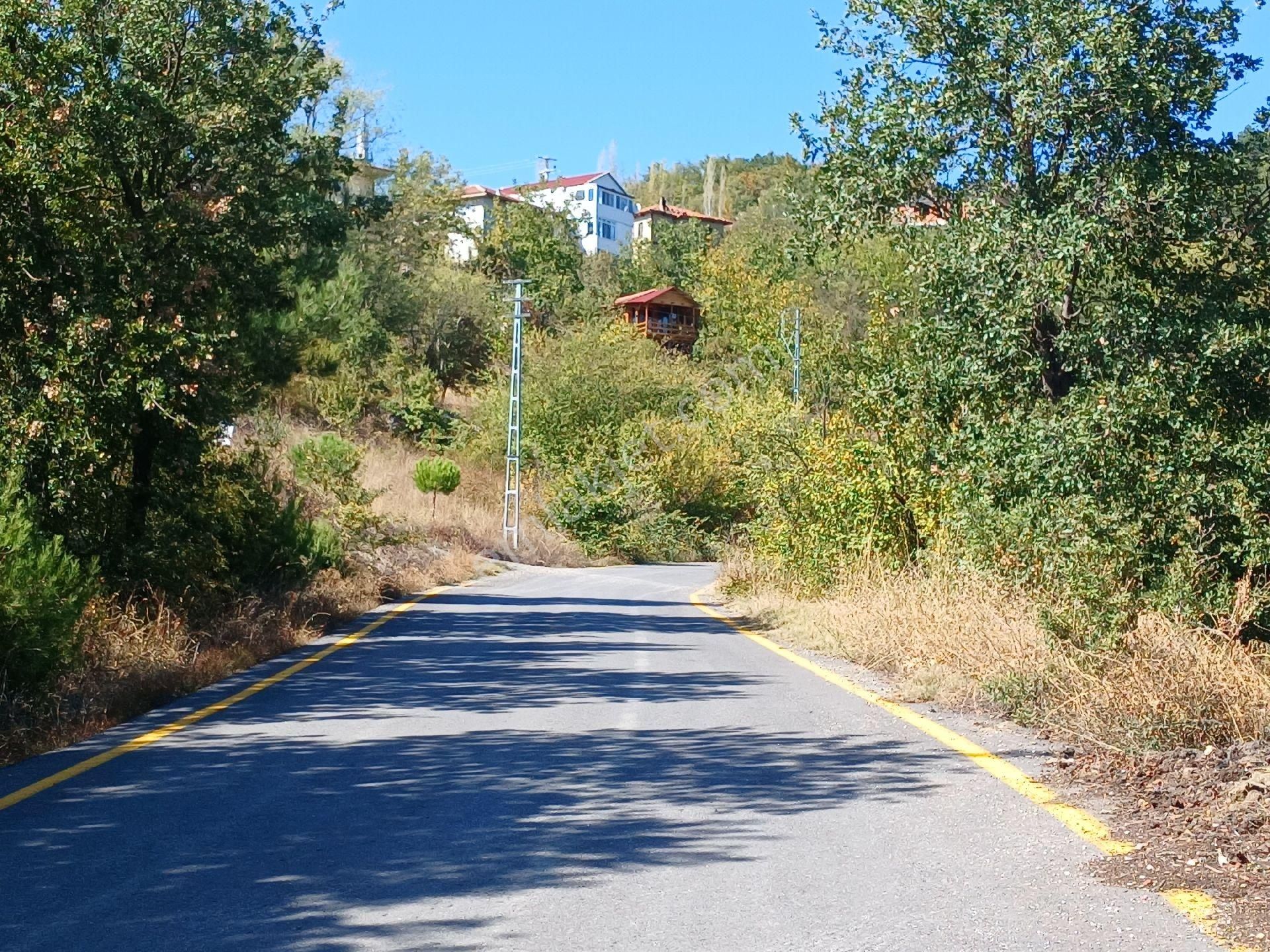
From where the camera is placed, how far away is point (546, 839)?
6461mm

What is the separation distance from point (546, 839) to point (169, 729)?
4.26 metres

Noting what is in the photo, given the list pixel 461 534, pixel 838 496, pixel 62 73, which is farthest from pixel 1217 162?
pixel 461 534

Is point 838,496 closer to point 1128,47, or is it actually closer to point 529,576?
point 1128,47

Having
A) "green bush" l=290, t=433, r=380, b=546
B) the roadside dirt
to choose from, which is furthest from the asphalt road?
"green bush" l=290, t=433, r=380, b=546

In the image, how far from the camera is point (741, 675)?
1325 centimetres

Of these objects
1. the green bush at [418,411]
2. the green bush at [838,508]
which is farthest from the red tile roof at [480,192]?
the green bush at [838,508]

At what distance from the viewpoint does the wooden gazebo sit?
8756 centimetres

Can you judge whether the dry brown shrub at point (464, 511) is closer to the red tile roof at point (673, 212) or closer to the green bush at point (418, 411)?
the green bush at point (418, 411)

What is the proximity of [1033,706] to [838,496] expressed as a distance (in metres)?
9.28

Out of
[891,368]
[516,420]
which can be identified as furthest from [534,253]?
[891,368]

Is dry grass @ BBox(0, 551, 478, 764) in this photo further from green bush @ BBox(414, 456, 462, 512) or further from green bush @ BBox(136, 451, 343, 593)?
green bush @ BBox(414, 456, 462, 512)

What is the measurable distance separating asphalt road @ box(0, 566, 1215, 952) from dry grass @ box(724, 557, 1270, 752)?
81 cm

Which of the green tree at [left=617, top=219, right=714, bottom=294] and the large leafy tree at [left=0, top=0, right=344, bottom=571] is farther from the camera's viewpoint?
the green tree at [left=617, top=219, right=714, bottom=294]

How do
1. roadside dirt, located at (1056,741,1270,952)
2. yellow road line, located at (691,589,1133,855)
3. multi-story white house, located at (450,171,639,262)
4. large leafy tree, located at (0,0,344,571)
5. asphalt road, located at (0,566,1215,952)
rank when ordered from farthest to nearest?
multi-story white house, located at (450,171,639,262) < large leafy tree, located at (0,0,344,571) < yellow road line, located at (691,589,1133,855) < roadside dirt, located at (1056,741,1270,952) < asphalt road, located at (0,566,1215,952)
